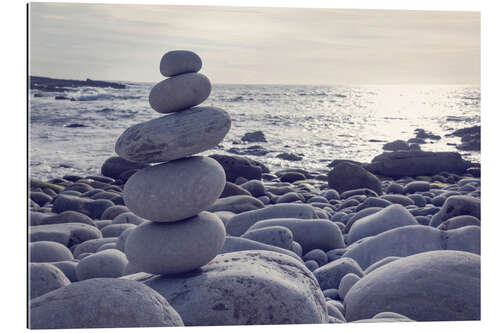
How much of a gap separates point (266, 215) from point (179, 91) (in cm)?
291

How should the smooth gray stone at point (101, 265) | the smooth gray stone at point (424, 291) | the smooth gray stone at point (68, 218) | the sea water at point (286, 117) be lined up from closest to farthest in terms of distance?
the smooth gray stone at point (424, 291)
the smooth gray stone at point (101, 265)
the sea water at point (286, 117)
the smooth gray stone at point (68, 218)

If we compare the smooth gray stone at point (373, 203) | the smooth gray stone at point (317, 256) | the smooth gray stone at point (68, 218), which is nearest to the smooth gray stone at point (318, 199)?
the smooth gray stone at point (373, 203)

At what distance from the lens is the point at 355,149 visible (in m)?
6.95

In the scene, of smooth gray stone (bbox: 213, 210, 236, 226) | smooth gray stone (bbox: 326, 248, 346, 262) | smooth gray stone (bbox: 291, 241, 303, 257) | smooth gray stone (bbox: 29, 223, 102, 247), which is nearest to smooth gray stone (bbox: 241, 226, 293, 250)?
smooth gray stone (bbox: 291, 241, 303, 257)

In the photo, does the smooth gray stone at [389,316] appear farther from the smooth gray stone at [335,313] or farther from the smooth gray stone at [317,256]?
the smooth gray stone at [317,256]

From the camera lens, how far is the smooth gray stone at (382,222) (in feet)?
23.0

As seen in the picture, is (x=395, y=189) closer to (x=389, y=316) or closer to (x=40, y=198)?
(x=389, y=316)

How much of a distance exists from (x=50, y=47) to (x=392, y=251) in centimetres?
369

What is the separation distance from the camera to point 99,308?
3.58 meters

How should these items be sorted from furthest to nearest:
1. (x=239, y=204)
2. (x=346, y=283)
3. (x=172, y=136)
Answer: (x=239, y=204), (x=346, y=283), (x=172, y=136)

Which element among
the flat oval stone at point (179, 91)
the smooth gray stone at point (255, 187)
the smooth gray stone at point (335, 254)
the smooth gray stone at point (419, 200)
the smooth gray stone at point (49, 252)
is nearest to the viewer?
the flat oval stone at point (179, 91)

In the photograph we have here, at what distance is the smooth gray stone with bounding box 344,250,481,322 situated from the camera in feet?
15.6

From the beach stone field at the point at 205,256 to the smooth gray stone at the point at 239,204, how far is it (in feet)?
4.86

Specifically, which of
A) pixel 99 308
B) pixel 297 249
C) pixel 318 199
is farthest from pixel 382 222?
pixel 99 308
